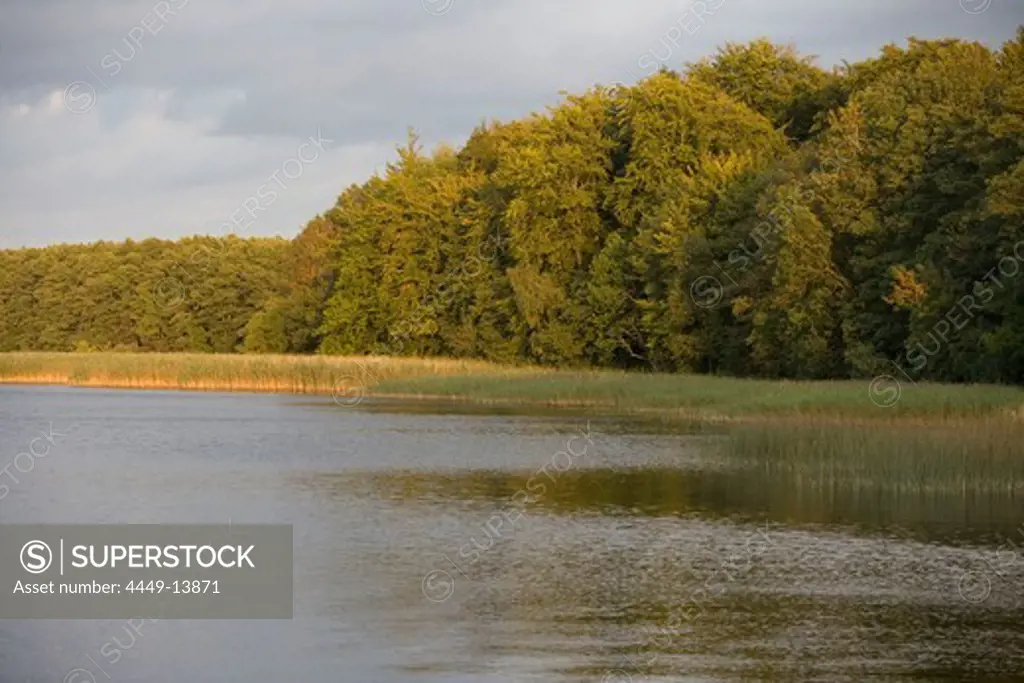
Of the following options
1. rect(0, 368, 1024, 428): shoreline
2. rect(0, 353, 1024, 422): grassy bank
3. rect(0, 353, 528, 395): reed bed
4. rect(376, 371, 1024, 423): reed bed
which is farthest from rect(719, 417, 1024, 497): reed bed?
rect(0, 353, 528, 395): reed bed

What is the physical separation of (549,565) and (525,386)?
3144cm

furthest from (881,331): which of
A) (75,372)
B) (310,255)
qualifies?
(310,255)

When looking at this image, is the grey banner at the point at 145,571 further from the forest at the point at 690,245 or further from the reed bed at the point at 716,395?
the forest at the point at 690,245

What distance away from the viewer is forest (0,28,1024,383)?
136 ft

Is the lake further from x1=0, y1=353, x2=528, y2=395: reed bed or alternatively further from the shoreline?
x1=0, y1=353, x2=528, y2=395: reed bed

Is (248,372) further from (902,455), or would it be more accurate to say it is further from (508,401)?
(902,455)

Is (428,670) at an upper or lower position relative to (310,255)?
lower

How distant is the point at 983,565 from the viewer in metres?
17.1

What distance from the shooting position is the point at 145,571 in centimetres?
1658

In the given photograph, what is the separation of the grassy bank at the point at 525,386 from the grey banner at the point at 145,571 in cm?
1440

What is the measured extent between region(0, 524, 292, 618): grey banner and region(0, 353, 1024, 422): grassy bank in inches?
567

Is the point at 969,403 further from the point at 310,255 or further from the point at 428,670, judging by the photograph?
the point at 310,255

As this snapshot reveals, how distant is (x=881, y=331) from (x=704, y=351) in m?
12.6

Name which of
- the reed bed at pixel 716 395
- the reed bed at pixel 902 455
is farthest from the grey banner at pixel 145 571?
the reed bed at pixel 716 395
